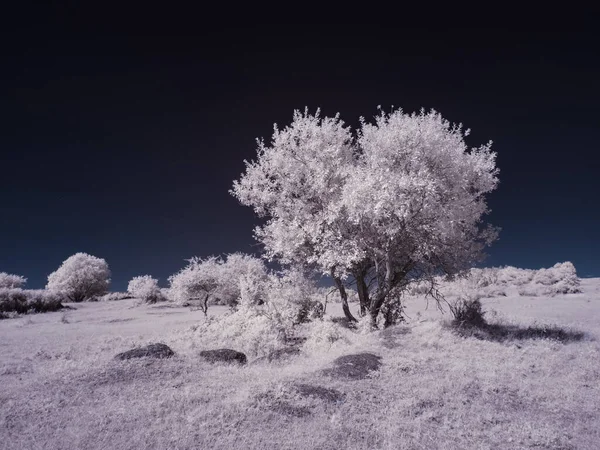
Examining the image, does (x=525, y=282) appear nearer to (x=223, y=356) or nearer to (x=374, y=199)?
(x=374, y=199)

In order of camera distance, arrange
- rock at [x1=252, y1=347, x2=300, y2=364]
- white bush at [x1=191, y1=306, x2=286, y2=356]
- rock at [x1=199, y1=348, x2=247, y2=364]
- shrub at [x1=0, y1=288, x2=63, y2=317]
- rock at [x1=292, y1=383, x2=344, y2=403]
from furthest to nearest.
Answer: shrub at [x1=0, y1=288, x2=63, y2=317]
white bush at [x1=191, y1=306, x2=286, y2=356]
rock at [x1=252, y1=347, x2=300, y2=364]
rock at [x1=199, y1=348, x2=247, y2=364]
rock at [x1=292, y1=383, x2=344, y2=403]

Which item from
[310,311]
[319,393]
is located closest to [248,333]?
[310,311]

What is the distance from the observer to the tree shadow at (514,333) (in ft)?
54.8

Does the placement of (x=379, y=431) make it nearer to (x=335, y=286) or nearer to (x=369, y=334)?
(x=369, y=334)

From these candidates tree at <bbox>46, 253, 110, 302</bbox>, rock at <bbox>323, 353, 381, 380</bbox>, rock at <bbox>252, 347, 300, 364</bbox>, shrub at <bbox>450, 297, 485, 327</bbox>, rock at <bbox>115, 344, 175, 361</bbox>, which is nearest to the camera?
rock at <bbox>323, 353, 381, 380</bbox>

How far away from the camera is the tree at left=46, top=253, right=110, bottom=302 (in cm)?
7300

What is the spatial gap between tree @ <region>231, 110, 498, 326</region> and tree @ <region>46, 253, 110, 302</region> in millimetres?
64935

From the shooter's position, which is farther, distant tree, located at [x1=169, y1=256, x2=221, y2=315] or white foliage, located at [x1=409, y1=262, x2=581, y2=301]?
white foliage, located at [x1=409, y1=262, x2=581, y2=301]

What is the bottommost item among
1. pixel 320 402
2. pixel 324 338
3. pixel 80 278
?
pixel 320 402

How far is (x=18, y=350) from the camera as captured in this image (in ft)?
57.8

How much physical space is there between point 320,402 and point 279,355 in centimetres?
632

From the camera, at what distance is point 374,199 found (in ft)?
52.9

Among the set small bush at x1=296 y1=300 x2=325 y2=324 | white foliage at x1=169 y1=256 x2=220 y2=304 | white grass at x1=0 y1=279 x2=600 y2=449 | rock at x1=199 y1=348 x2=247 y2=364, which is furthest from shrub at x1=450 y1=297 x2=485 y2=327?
white foliage at x1=169 y1=256 x2=220 y2=304

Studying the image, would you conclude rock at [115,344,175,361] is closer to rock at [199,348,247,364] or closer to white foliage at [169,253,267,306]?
rock at [199,348,247,364]
